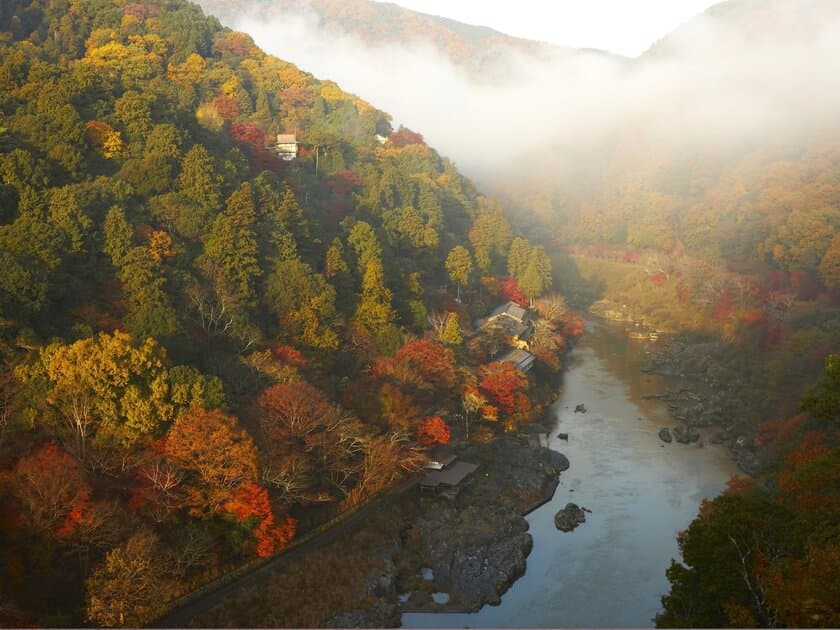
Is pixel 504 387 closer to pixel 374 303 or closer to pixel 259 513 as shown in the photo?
pixel 374 303

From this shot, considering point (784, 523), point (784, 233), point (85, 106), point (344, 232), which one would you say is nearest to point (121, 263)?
point (85, 106)

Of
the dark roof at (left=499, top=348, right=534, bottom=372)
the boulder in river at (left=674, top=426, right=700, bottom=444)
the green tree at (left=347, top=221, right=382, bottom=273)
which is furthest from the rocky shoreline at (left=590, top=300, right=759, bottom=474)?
the green tree at (left=347, top=221, right=382, bottom=273)

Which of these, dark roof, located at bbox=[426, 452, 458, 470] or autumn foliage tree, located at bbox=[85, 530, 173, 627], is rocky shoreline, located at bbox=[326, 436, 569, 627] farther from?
autumn foliage tree, located at bbox=[85, 530, 173, 627]

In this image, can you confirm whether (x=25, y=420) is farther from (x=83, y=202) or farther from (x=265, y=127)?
(x=265, y=127)

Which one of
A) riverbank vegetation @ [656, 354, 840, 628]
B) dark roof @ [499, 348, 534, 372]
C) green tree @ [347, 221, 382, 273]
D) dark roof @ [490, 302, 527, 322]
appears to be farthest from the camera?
dark roof @ [490, 302, 527, 322]

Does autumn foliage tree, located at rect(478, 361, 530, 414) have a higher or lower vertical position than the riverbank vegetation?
lower

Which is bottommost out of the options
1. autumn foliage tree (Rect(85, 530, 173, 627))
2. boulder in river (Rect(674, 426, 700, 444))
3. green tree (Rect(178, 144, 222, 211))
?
boulder in river (Rect(674, 426, 700, 444))
